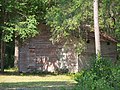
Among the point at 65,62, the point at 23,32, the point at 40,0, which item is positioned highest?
the point at 40,0

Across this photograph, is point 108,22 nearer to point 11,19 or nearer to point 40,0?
point 40,0

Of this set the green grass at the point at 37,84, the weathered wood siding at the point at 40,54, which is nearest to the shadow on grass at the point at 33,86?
the green grass at the point at 37,84

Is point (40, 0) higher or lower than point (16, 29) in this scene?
higher

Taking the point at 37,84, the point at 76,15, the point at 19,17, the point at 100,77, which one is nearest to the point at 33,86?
the point at 37,84

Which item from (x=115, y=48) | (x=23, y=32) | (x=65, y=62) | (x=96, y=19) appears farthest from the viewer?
(x=115, y=48)

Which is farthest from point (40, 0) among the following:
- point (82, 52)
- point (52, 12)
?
point (82, 52)

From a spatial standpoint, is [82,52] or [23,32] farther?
[82,52]

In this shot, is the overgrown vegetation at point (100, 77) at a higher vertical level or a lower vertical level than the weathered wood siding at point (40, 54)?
lower

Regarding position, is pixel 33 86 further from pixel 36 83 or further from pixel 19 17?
pixel 19 17

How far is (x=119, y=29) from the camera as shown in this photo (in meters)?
31.8

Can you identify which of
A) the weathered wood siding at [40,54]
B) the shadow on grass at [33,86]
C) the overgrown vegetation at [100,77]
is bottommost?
the shadow on grass at [33,86]

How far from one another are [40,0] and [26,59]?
644cm

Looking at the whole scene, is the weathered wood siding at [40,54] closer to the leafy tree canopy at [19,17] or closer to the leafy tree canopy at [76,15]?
the leafy tree canopy at [76,15]

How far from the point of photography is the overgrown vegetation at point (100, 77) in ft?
39.0
